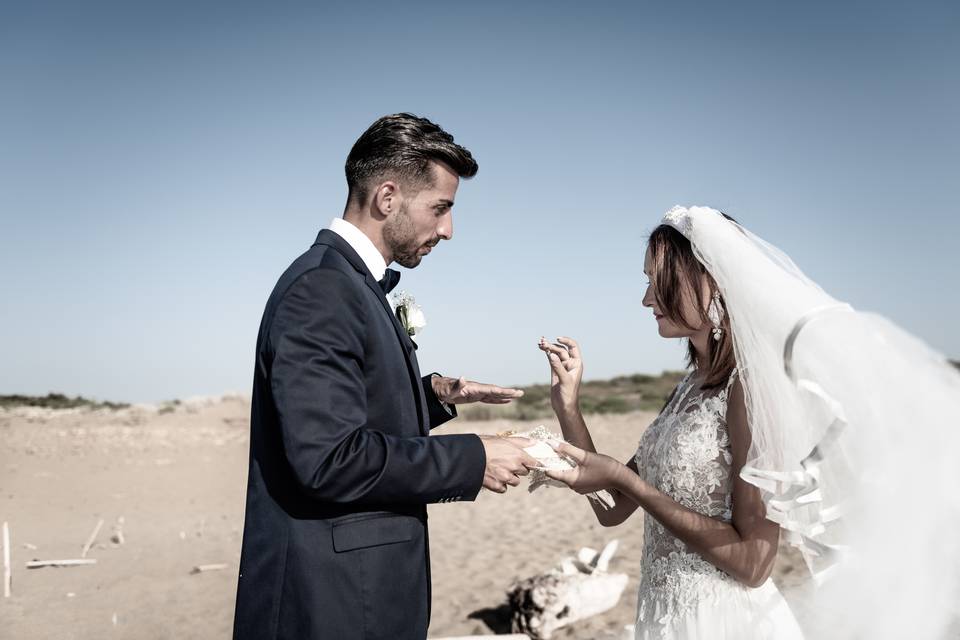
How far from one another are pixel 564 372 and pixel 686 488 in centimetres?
72

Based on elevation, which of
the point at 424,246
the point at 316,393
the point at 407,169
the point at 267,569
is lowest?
the point at 267,569

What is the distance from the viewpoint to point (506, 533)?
10.6m

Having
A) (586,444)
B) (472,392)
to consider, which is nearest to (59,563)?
(472,392)

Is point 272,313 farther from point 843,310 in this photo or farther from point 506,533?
point 506,533

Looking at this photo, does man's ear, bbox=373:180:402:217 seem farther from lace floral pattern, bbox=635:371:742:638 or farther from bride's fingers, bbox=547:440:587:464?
lace floral pattern, bbox=635:371:742:638

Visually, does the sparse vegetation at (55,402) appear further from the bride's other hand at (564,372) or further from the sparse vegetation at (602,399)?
the bride's other hand at (564,372)

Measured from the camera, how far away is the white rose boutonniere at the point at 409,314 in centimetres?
340

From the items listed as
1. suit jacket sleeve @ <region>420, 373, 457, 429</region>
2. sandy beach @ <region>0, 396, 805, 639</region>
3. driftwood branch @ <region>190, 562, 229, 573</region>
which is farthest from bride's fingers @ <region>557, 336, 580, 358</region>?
driftwood branch @ <region>190, 562, 229, 573</region>

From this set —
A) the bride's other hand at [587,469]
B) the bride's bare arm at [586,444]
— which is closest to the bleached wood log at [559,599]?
the bride's bare arm at [586,444]

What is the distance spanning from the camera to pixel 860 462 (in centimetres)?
251

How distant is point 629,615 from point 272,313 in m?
5.69

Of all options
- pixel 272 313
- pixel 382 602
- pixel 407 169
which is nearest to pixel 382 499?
pixel 382 602

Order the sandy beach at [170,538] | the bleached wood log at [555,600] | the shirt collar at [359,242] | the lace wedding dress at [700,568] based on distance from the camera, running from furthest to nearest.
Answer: the sandy beach at [170,538]
the bleached wood log at [555,600]
the lace wedding dress at [700,568]
the shirt collar at [359,242]

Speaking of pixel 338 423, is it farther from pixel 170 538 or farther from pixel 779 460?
pixel 170 538
